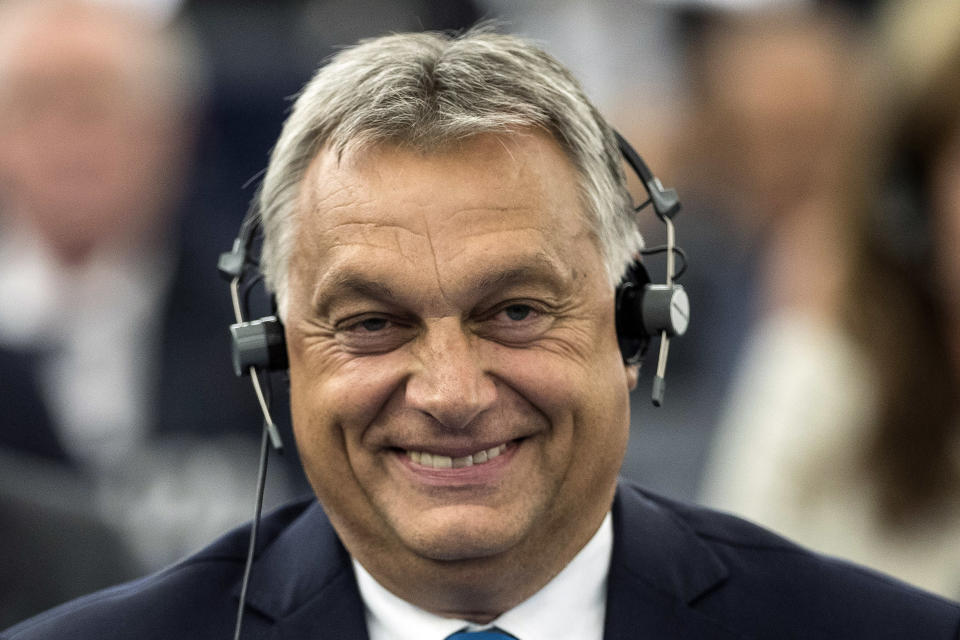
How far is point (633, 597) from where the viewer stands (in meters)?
2.69

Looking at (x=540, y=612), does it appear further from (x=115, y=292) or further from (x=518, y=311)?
(x=115, y=292)

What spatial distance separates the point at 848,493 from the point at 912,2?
1305 mm

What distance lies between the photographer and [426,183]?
7.92ft

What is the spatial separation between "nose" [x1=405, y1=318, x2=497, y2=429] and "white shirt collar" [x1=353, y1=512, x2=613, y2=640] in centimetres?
43

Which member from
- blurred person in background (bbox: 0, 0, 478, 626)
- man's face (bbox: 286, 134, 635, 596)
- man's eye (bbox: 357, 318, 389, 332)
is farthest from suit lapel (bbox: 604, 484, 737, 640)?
blurred person in background (bbox: 0, 0, 478, 626)

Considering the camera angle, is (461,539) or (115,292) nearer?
(461,539)

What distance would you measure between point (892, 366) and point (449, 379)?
64.0 inches

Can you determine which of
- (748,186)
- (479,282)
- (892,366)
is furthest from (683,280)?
(479,282)

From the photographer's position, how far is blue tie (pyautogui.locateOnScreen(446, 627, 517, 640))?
102 inches

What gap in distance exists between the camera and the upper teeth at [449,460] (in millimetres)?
2506

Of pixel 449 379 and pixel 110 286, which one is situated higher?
pixel 449 379

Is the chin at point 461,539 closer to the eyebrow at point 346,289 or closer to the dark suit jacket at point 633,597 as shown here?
the dark suit jacket at point 633,597

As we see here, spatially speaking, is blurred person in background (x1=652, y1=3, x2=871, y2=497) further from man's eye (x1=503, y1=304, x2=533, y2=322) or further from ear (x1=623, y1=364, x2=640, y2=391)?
man's eye (x1=503, y1=304, x2=533, y2=322)

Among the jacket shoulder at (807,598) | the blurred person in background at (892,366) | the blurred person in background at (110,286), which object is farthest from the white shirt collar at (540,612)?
the blurred person in background at (110,286)
